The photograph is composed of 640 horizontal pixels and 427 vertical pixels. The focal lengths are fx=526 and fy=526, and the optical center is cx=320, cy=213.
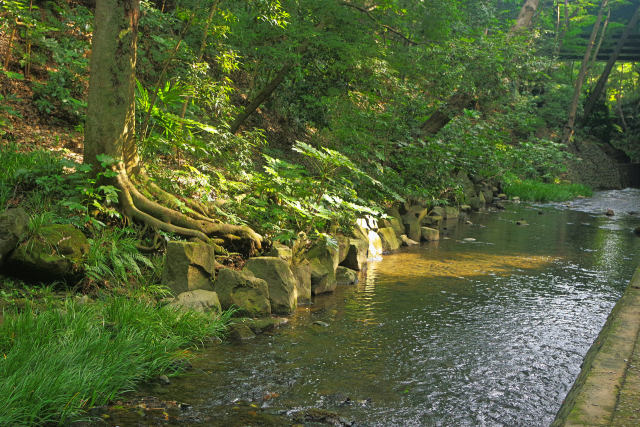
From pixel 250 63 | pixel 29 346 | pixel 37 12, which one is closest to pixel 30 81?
pixel 37 12

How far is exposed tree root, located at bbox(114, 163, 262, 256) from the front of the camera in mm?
6367

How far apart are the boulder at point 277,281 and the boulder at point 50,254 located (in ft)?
6.30

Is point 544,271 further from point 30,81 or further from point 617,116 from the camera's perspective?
point 617,116

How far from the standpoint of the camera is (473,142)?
1449 cm

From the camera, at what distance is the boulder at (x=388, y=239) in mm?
10547

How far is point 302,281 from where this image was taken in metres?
6.84

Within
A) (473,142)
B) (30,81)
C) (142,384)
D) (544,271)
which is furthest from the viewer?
(473,142)

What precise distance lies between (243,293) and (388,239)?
5.26 metres

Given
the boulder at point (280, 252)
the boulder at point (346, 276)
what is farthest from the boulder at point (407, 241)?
the boulder at point (280, 252)

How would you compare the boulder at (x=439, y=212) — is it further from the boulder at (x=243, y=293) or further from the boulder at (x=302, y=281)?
the boulder at (x=243, y=293)

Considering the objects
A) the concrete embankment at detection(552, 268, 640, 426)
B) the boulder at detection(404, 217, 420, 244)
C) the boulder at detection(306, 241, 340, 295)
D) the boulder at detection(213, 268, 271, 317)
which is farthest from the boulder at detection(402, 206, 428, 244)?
the concrete embankment at detection(552, 268, 640, 426)

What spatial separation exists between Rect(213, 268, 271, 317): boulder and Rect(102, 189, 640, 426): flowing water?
0.39 m

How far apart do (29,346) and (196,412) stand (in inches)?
50.5

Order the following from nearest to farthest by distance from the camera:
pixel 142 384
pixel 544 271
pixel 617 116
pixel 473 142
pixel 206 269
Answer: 1. pixel 142 384
2. pixel 206 269
3. pixel 544 271
4. pixel 473 142
5. pixel 617 116
